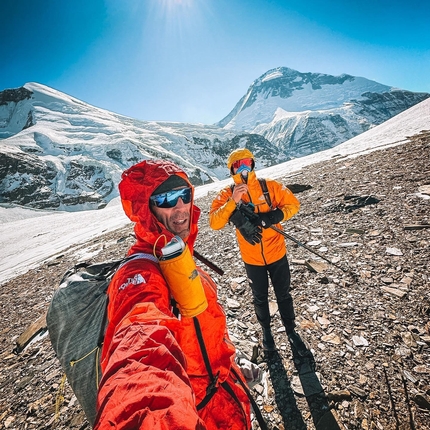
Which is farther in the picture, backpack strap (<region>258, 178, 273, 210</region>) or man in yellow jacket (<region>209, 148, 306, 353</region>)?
backpack strap (<region>258, 178, 273, 210</region>)

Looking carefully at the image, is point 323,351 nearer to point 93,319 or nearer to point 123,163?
point 93,319

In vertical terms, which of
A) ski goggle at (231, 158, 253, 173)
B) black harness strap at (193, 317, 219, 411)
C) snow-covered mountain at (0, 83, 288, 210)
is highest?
snow-covered mountain at (0, 83, 288, 210)

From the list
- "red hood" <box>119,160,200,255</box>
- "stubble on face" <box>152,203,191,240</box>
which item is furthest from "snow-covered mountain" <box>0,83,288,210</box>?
"stubble on face" <box>152,203,191,240</box>

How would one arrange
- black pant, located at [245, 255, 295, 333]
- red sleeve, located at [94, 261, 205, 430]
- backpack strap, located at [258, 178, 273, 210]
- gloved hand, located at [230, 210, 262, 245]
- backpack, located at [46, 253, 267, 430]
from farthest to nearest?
backpack strap, located at [258, 178, 273, 210]
black pant, located at [245, 255, 295, 333]
gloved hand, located at [230, 210, 262, 245]
backpack, located at [46, 253, 267, 430]
red sleeve, located at [94, 261, 205, 430]

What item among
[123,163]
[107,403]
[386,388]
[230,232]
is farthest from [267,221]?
[123,163]

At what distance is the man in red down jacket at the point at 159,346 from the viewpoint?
964mm

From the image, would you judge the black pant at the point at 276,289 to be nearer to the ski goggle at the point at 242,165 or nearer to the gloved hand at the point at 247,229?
the gloved hand at the point at 247,229

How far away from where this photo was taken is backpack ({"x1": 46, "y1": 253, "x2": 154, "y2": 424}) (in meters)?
1.76

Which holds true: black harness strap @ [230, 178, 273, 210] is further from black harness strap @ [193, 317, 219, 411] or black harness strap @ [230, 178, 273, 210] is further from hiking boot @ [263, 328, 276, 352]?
black harness strap @ [193, 317, 219, 411]

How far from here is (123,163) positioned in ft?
411

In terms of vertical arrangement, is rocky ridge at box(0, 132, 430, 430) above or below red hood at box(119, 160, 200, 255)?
below

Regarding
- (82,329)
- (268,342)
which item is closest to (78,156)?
(268,342)

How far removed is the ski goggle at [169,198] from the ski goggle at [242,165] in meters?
1.81

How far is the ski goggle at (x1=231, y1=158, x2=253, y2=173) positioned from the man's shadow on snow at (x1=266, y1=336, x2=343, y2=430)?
3.16m
